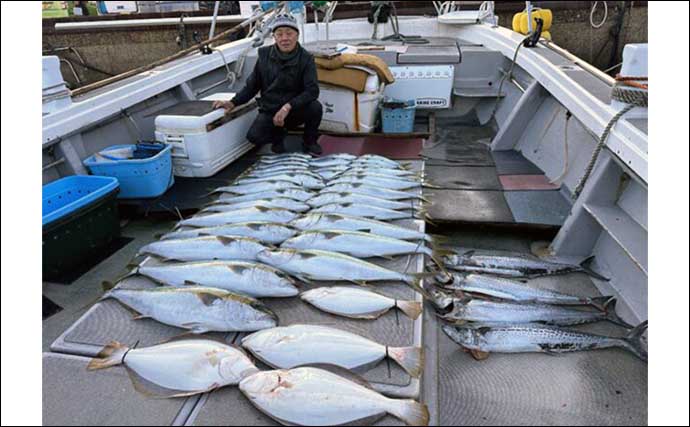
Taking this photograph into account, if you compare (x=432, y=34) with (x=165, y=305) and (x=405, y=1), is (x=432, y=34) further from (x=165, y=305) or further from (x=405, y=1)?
(x=405, y=1)

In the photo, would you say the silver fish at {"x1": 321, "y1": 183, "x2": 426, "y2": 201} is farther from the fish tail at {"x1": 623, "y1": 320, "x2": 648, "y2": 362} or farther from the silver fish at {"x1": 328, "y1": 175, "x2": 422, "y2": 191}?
the fish tail at {"x1": 623, "y1": 320, "x2": 648, "y2": 362}

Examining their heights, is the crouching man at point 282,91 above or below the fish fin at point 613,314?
above

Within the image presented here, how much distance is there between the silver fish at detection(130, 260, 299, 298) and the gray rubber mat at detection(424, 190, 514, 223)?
160cm

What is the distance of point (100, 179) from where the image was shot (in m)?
3.61

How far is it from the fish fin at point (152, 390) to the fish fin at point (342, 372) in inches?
19.7

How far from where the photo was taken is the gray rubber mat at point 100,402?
1881 mm

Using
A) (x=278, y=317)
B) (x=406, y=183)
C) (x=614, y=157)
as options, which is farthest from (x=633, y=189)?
(x=278, y=317)

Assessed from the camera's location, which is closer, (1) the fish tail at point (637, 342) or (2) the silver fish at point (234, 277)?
(1) the fish tail at point (637, 342)

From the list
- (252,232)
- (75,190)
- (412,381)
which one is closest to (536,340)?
(412,381)

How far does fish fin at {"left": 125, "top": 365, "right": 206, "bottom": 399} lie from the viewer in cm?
198

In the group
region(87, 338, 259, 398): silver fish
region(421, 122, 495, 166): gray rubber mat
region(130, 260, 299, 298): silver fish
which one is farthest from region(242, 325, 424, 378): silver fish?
region(421, 122, 495, 166): gray rubber mat

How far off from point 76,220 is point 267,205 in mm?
1331

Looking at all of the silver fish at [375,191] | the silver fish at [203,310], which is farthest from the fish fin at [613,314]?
the silver fish at [203,310]

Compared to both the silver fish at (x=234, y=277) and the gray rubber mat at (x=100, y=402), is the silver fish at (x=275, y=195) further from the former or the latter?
the gray rubber mat at (x=100, y=402)
